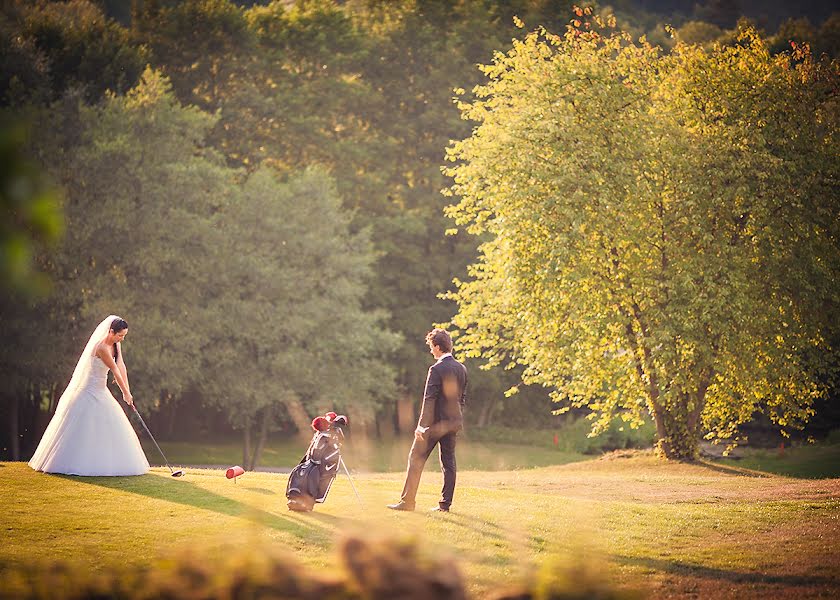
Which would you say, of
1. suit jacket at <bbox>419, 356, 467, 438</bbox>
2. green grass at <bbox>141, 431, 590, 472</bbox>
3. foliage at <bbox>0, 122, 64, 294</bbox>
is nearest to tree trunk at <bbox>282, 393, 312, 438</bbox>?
green grass at <bbox>141, 431, 590, 472</bbox>

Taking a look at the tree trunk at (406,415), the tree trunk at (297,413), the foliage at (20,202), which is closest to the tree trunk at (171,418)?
the tree trunk at (297,413)

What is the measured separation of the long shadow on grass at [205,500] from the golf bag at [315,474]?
509 millimetres

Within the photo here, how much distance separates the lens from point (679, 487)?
23.1m

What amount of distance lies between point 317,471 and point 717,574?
20.5ft

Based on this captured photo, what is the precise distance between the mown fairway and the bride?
0.38 meters

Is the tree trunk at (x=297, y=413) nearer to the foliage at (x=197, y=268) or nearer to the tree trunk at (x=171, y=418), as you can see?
the foliage at (x=197, y=268)

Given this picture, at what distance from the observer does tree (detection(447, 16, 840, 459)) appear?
1109 inches

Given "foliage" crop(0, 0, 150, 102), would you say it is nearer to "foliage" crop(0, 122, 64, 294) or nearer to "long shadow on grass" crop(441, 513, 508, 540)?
"long shadow on grass" crop(441, 513, 508, 540)

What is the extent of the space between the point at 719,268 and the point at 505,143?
720 centimetres

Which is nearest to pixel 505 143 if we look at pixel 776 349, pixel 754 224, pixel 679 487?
pixel 754 224

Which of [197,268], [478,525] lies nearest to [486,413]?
[197,268]

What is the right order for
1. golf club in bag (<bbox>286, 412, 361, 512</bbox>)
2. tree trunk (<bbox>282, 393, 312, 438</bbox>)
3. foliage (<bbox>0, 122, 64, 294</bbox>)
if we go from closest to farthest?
foliage (<bbox>0, 122, 64, 294</bbox>), golf club in bag (<bbox>286, 412, 361, 512</bbox>), tree trunk (<bbox>282, 393, 312, 438</bbox>)

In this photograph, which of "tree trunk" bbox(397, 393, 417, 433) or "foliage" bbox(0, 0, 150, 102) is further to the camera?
"tree trunk" bbox(397, 393, 417, 433)

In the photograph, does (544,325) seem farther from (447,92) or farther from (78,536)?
(447,92)
